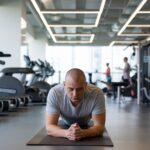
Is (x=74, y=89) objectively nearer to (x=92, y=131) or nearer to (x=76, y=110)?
(x=76, y=110)

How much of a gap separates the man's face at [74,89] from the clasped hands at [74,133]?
215 mm

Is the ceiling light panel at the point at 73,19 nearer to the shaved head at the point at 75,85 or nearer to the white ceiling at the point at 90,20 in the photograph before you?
the white ceiling at the point at 90,20

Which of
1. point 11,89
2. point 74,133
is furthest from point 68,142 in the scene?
point 11,89

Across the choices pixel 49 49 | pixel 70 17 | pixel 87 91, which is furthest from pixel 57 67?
pixel 87 91

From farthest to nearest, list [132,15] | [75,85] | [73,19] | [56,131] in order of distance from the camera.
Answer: [73,19] < [132,15] < [56,131] < [75,85]

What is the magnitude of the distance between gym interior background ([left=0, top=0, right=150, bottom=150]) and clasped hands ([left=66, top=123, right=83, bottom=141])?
39 centimetres

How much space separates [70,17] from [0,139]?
8863mm

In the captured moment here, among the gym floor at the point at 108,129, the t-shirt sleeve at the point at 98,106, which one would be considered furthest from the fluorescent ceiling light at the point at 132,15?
the t-shirt sleeve at the point at 98,106

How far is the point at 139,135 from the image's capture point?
153 inches

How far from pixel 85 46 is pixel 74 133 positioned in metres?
17.4

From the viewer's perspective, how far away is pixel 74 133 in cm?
261

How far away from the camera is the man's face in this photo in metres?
Answer: 2.46

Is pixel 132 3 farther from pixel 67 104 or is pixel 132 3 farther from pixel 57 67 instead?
pixel 57 67

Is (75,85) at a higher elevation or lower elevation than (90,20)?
lower
